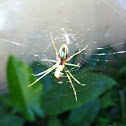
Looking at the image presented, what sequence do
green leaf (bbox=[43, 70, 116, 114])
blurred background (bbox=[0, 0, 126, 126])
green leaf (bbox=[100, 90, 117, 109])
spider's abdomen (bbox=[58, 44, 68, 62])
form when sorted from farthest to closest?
green leaf (bbox=[100, 90, 117, 109]) < green leaf (bbox=[43, 70, 116, 114]) < blurred background (bbox=[0, 0, 126, 126]) < spider's abdomen (bbox=[58, 44, 68, 62])

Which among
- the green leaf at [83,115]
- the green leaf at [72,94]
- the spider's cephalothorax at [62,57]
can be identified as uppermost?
the spider's cephalothorax at [62,57]

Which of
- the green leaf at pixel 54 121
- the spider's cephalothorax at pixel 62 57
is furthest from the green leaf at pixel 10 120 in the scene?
the spider's cephalothorax at pixel 62 57

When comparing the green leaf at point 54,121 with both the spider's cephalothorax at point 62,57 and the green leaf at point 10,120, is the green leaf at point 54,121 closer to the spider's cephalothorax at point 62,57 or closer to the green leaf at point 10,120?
the green leaf at point 10,120

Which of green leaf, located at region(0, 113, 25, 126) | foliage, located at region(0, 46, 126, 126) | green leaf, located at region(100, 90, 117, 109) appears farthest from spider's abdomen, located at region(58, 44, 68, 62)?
green leaf, located at region(100, 90, 117, 109)

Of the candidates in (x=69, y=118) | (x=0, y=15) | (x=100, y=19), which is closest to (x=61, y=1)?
(x=100, y=19)

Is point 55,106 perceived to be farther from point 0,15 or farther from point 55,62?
point 0,15

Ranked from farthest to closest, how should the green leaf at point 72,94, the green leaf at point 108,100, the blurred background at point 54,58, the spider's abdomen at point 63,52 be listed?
the green leaf at point 108,100
the green leaf at point 72,94
the blurred background at point 54,58
the spider's abdomen at point 63,52

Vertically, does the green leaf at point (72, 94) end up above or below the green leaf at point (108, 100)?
above

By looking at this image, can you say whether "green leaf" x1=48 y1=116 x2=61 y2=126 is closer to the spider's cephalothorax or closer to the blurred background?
the blurred background
